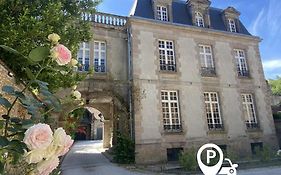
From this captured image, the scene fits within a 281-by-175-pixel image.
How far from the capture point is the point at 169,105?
41.3 ft

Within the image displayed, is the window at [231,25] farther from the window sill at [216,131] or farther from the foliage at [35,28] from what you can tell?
the foliage at [35,28]

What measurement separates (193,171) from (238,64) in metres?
8.85

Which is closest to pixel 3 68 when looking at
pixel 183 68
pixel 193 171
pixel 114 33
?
pixel 193 171

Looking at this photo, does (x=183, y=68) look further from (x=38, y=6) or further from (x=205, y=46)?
(x=38, y=6)

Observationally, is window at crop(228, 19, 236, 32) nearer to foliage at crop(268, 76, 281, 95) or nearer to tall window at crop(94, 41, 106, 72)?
tall window at crop(94, 41, 106, 72)

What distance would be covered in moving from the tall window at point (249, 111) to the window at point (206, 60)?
2659 mm

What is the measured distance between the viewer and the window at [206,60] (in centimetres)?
1403

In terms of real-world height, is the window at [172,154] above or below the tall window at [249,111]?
below

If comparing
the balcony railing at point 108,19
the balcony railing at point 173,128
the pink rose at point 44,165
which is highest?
the balcony railing at point 108,19

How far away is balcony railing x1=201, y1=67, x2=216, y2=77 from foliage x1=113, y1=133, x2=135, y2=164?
19.4 ft

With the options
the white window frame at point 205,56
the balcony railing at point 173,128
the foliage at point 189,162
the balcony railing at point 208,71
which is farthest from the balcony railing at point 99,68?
the foliage at point 189,162

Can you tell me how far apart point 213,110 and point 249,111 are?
2723 millimetres

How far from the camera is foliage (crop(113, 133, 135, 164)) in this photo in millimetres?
11117

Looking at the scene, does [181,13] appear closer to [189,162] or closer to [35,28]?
[189,162]
